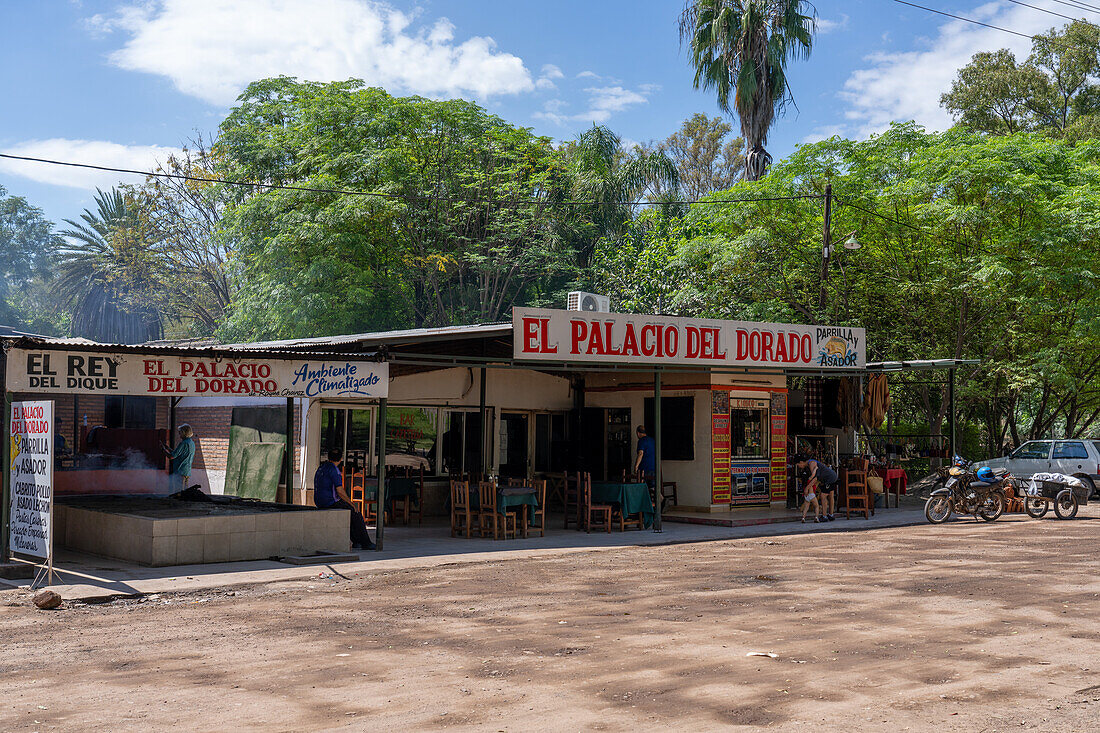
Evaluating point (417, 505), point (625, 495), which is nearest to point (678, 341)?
point (625, 495)

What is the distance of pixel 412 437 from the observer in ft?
62.9

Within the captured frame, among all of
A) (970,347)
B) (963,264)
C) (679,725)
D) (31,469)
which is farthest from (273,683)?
(970,347)

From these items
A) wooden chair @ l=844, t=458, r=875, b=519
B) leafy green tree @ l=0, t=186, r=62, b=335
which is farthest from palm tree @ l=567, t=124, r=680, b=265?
leafy green tree @ l=0, t=186, r=62, b=335

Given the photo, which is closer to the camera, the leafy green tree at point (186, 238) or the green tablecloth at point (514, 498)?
the green tablecloth at point (514, 498)

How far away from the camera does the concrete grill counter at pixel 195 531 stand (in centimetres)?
1219

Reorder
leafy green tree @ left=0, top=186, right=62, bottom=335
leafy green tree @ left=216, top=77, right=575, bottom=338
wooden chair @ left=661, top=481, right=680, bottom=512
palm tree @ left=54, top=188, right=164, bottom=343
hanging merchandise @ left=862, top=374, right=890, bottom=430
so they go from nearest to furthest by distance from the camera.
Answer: wooden chair @ left=661, top=481, right=680, bottom=512, hanging merchandise @ left=862, top=374, right=890, bottom=430, leafy green tree @ left=216, top=77, right=575, bottom=338, palm tree @ left=54, top=188, right=164, bottom=343, leafy green tree @ left=0, top=186, right=62, bottom=335

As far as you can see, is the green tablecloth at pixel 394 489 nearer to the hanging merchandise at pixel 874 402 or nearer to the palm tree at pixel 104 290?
the hanging merchandise at pixel 874 402

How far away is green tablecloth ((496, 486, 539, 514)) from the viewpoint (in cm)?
1591

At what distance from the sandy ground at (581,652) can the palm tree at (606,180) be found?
941 inches

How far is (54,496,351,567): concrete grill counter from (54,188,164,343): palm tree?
3562 cm

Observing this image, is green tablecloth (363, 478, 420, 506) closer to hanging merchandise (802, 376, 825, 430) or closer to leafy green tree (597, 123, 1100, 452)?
hanging merchandise (802, 376, 825, 430)

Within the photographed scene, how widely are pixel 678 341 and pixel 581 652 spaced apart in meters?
10.3

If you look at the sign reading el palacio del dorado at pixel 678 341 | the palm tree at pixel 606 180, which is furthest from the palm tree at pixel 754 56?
the sign reading el palacio del dorado at pixel 678 341

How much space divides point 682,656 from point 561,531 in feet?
32.1
